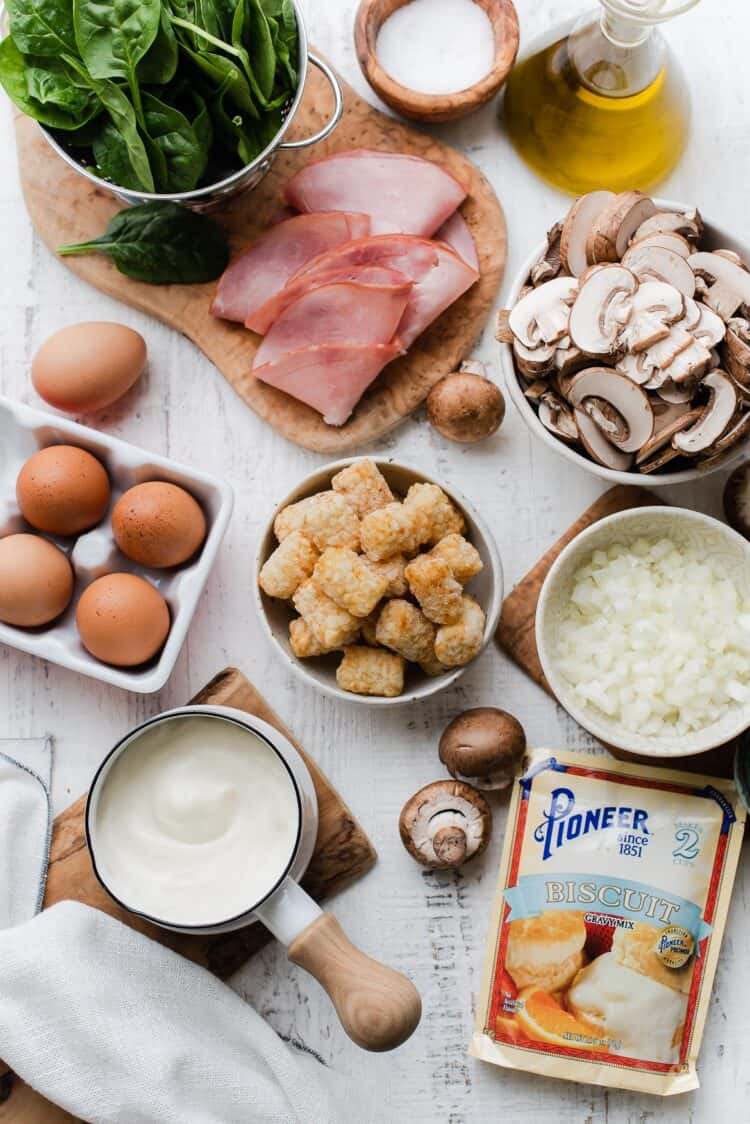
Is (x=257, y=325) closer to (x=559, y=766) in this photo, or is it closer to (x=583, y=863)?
(x=559, y=766)

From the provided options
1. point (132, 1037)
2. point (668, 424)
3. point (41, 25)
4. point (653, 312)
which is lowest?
point (132, 1037)

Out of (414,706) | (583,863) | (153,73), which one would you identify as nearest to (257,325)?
(153,73)

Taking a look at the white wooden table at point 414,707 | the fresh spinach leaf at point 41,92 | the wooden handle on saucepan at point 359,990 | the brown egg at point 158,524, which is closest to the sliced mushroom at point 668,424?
the white wooden table at point 414,707

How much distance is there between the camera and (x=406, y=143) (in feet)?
4.95

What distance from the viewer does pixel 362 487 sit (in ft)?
4.33

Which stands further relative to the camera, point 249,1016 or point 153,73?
point 249,1016

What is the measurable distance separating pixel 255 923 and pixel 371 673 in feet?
1.22

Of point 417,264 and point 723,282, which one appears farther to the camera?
point 417,264

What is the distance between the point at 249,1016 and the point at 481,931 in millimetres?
319

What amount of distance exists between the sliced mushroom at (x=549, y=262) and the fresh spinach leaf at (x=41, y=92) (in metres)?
0.56

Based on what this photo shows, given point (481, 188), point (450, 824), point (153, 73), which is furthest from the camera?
point (481, 188)

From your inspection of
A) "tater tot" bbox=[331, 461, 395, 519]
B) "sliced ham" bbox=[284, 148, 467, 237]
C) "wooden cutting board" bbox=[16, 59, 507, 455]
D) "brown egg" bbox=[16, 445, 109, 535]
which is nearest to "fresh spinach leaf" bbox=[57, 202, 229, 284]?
"wooden cutting board" bbox=[16, 59, 507, 455]

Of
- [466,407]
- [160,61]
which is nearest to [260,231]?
[160,61]

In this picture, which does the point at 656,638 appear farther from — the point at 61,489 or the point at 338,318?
the point at 61,489
